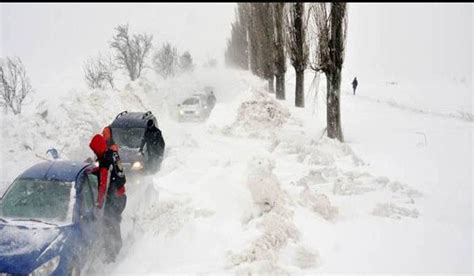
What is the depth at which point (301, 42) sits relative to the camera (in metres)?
22.2

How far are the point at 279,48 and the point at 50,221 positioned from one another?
957 inches

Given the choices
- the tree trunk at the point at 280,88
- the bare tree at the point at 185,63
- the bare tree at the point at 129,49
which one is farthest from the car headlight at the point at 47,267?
the bare tree at the point at 185,63

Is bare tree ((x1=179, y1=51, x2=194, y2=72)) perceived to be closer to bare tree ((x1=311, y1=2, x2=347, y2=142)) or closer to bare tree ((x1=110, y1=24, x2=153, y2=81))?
bare tree ((x1=110, y1=24, x2=153, y2=81))

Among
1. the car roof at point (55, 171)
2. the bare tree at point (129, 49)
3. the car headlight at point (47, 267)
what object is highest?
the bare tree at point (129, 49)

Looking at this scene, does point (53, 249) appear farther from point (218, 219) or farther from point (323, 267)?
point (323, 267)

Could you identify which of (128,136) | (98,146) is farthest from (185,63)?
(98,146)

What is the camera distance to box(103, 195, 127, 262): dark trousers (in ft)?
24.3

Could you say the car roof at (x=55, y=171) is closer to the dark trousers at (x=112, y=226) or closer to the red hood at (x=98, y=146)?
the red hood at (x=98, y=146)

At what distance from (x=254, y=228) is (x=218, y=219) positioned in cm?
83

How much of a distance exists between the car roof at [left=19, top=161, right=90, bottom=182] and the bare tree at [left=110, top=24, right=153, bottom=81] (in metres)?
26.0

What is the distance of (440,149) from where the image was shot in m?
14.1

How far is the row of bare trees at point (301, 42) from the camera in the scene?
15656 millimetres

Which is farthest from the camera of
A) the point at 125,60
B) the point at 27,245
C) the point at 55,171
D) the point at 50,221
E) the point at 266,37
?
the point at 125,60

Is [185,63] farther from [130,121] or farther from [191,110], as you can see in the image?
[130,121]
